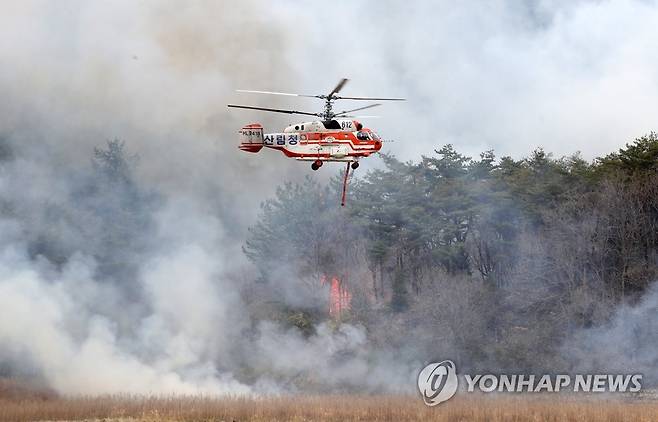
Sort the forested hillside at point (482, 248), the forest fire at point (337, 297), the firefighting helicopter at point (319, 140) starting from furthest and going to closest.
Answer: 1. the forest fire at point (337, 297)
2. the forested hillside at point (482, 248)
3. the firefighting helicopter at point (319, 140)

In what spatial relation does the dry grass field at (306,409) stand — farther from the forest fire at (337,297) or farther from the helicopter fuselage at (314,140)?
the forest fire at (337,297)

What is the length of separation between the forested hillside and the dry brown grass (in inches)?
460

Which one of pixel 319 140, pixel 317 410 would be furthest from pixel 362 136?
pixel 317 410

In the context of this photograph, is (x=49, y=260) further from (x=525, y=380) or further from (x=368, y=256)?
(x=525, y=380)

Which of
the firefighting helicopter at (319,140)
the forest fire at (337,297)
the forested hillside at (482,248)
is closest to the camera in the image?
the firefighting helicopter at (319,140)

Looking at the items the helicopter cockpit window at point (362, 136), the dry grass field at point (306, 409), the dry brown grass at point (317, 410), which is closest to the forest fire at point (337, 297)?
the dry grass field at point (306, 409)

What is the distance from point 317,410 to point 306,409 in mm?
594

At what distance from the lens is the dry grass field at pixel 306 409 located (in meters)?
50.3

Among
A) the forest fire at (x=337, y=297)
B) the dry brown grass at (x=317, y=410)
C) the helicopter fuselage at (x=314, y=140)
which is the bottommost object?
the dry brown grass at (x=317, y=410)

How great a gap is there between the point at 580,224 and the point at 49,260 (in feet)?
111

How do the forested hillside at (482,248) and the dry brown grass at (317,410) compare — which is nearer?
the dry brown grass at (317,410)

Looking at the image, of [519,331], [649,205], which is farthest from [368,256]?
[649,205]

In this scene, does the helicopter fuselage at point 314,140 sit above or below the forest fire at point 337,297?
above

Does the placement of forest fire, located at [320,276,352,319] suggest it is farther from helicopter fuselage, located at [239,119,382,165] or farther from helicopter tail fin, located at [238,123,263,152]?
helicopter tail fin, located at [238,123,263,152]
